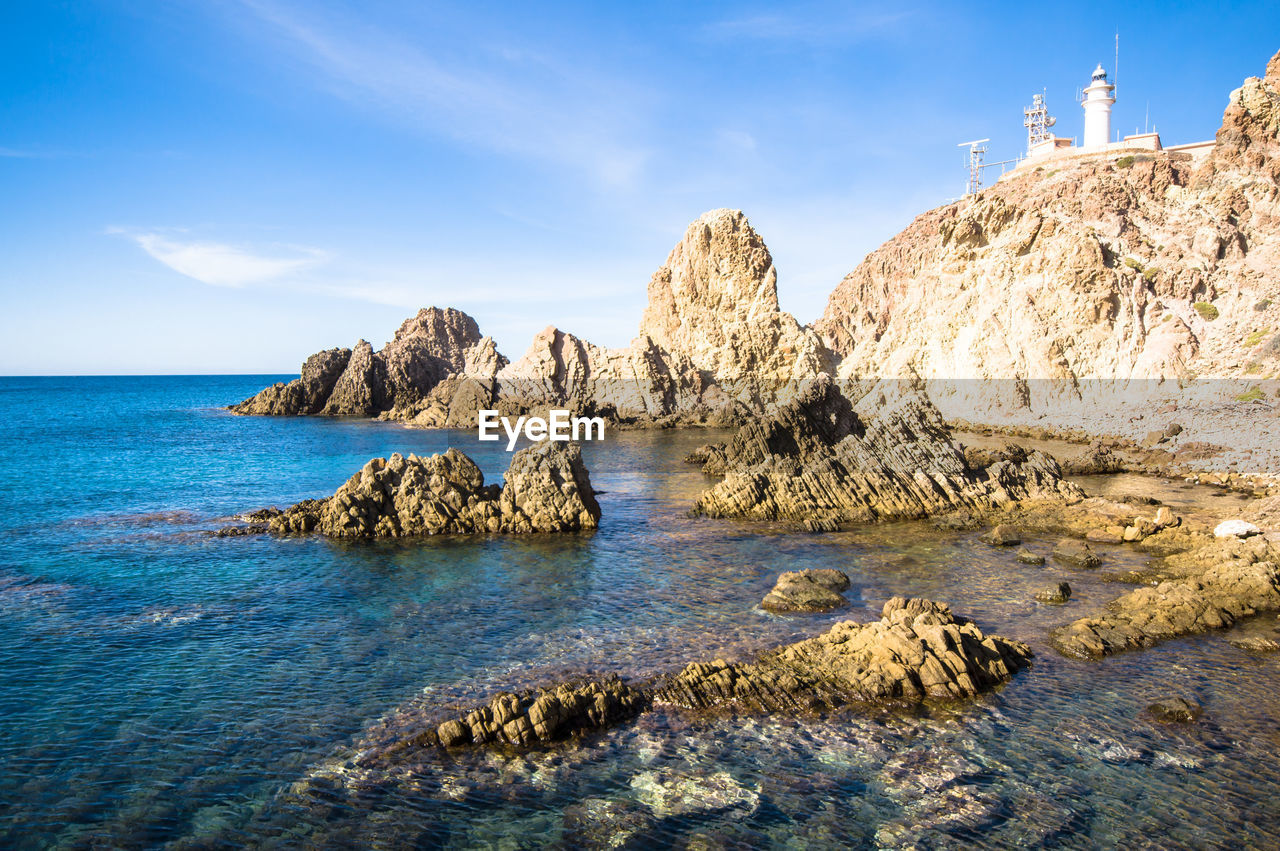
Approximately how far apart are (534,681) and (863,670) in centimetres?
746

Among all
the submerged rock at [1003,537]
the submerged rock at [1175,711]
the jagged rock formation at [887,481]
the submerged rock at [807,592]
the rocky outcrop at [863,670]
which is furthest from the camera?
the jagged rock formation at [887,481]

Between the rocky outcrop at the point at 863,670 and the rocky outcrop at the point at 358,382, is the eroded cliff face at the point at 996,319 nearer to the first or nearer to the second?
the rocky outcrop at the point at 358,382

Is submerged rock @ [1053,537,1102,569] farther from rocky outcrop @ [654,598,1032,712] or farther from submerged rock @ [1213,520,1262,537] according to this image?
rocky outcrop @ [654,598,1032,712]

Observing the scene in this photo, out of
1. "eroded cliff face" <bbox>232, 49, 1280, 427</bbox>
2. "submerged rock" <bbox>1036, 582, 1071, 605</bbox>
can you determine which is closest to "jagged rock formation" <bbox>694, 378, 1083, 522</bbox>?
"submerged rock" <bbox>1036, 582, 1071, 605</bbox>

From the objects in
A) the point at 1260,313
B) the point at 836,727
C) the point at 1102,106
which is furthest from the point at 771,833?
the point at 1102,106

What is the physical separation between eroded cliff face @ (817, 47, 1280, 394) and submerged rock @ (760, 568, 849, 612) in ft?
170

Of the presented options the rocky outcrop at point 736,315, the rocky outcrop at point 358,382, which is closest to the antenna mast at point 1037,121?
the rocky outcrop at point 736,315

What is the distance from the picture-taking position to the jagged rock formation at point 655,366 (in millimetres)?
91938

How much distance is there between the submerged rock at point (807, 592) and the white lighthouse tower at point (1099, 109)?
9663cm

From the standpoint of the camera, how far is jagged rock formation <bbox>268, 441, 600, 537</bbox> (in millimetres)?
31359

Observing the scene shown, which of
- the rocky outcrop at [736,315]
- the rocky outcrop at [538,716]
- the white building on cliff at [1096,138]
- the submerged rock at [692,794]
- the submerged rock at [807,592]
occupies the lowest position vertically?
the submerged rock at [692,794]

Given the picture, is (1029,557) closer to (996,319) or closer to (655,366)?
(996,319)

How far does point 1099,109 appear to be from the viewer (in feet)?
310

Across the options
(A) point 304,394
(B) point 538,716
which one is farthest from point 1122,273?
(A) point 304,394
